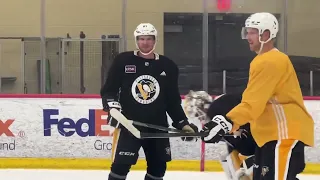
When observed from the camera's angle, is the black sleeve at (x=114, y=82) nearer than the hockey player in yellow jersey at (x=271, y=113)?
No

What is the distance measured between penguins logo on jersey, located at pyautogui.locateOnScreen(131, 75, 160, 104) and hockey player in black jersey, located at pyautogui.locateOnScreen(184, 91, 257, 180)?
0.77 feet

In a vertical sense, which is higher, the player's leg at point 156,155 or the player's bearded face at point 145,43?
the player's bearded face at point 145,43

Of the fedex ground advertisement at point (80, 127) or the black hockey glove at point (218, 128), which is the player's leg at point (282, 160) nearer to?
the black hockey glove at point (218, 128)

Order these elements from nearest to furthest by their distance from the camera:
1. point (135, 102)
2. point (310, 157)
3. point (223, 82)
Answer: point (135, 102) → point (310, 157) → point (223, 82)

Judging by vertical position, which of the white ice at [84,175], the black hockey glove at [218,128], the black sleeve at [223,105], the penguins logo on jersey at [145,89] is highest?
the penguins logo on jersey at [145,89]

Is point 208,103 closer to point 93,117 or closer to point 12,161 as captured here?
point 93,117

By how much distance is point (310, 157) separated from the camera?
5.65 metres

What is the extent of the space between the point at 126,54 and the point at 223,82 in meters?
4.63

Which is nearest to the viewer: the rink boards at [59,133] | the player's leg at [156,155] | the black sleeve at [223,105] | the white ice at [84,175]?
the black sleeve at [223,105]

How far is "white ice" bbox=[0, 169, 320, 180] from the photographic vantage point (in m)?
4.99

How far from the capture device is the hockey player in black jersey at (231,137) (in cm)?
331

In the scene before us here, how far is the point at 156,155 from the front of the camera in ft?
11.9

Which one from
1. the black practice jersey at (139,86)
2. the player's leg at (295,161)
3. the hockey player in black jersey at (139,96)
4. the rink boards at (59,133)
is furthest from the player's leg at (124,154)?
the rink boards at (59,133)

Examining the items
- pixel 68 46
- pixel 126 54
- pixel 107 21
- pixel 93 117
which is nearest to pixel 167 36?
pixel 107 21
